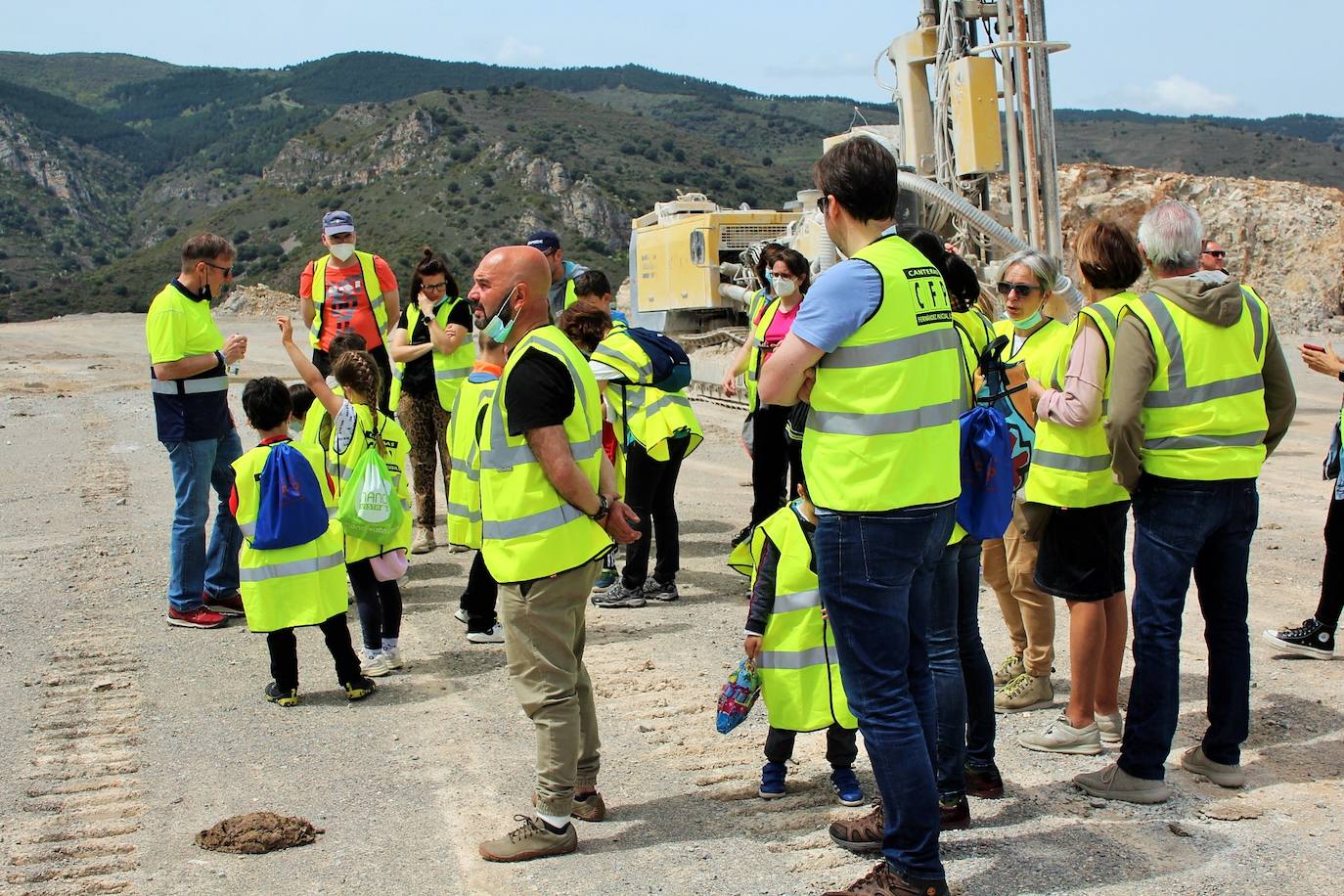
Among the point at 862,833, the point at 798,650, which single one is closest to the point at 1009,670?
the point at 798,650

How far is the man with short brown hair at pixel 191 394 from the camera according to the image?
284 inches

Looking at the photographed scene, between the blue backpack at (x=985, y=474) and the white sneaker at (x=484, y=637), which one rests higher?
the blue backpack at (x=985, y=474)

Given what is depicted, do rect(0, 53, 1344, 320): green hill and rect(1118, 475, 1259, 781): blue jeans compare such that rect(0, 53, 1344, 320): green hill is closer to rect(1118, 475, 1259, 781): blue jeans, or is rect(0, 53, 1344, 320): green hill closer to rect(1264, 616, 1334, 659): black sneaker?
rect(1264, 616, 1334, 659): black sneaker

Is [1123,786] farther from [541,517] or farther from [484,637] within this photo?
[484,637]

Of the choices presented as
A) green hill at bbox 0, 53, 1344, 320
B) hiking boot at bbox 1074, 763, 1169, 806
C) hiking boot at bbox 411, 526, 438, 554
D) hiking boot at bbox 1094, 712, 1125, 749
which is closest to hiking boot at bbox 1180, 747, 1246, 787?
hiking boot at bbox 1074, 763, 1169, 806

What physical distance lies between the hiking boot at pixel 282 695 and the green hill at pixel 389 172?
4682 centimetres

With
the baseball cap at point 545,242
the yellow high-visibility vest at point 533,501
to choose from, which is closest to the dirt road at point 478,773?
the yellow high-visibility vest at point 533,501

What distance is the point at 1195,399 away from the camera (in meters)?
4.46

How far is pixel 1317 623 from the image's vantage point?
632cm

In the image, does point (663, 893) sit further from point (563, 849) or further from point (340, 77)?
point (340, 77)

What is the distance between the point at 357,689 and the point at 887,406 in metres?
3.43

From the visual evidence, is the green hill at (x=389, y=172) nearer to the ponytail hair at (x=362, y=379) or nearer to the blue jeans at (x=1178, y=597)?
the ponytail hair at (x=362, y=379)

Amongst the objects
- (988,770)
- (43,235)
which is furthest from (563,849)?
Result: (43,235)

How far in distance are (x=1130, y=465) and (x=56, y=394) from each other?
780 inches
